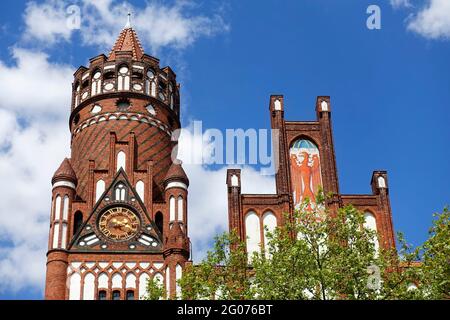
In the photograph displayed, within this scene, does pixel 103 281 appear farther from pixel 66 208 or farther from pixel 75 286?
pixel 66 208

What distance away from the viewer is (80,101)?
42.7 m

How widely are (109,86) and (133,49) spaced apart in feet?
14.9

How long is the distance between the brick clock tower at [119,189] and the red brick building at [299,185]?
423cm

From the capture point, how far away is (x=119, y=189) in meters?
37.5

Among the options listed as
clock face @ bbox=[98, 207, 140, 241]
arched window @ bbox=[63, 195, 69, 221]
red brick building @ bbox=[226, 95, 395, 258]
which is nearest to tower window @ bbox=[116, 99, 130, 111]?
clock face @ bbox=[98, 207, 140, 241]

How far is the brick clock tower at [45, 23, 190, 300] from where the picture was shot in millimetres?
33969

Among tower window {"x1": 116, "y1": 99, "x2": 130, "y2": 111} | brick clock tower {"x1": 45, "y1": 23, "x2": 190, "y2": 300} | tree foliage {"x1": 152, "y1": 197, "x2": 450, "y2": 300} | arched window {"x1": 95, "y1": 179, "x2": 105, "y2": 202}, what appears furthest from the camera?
tower window {"x1": 116, "y1": 99, "x2": 130, "y2": 111}

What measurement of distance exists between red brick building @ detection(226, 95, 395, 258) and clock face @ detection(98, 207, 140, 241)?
21.1ft

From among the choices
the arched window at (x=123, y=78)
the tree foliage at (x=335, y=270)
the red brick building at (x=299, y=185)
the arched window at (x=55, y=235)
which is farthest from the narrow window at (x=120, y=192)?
the tree foliage at (x=335, y=270)

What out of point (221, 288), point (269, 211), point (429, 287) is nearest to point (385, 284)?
point (429, 287)

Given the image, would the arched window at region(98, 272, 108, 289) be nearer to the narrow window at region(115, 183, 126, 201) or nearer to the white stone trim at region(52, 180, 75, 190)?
the narrow window at region(115, 183, 126, 201)

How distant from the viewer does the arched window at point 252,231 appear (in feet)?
101

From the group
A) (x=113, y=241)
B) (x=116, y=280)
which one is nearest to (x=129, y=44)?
(x=113, y=241)
